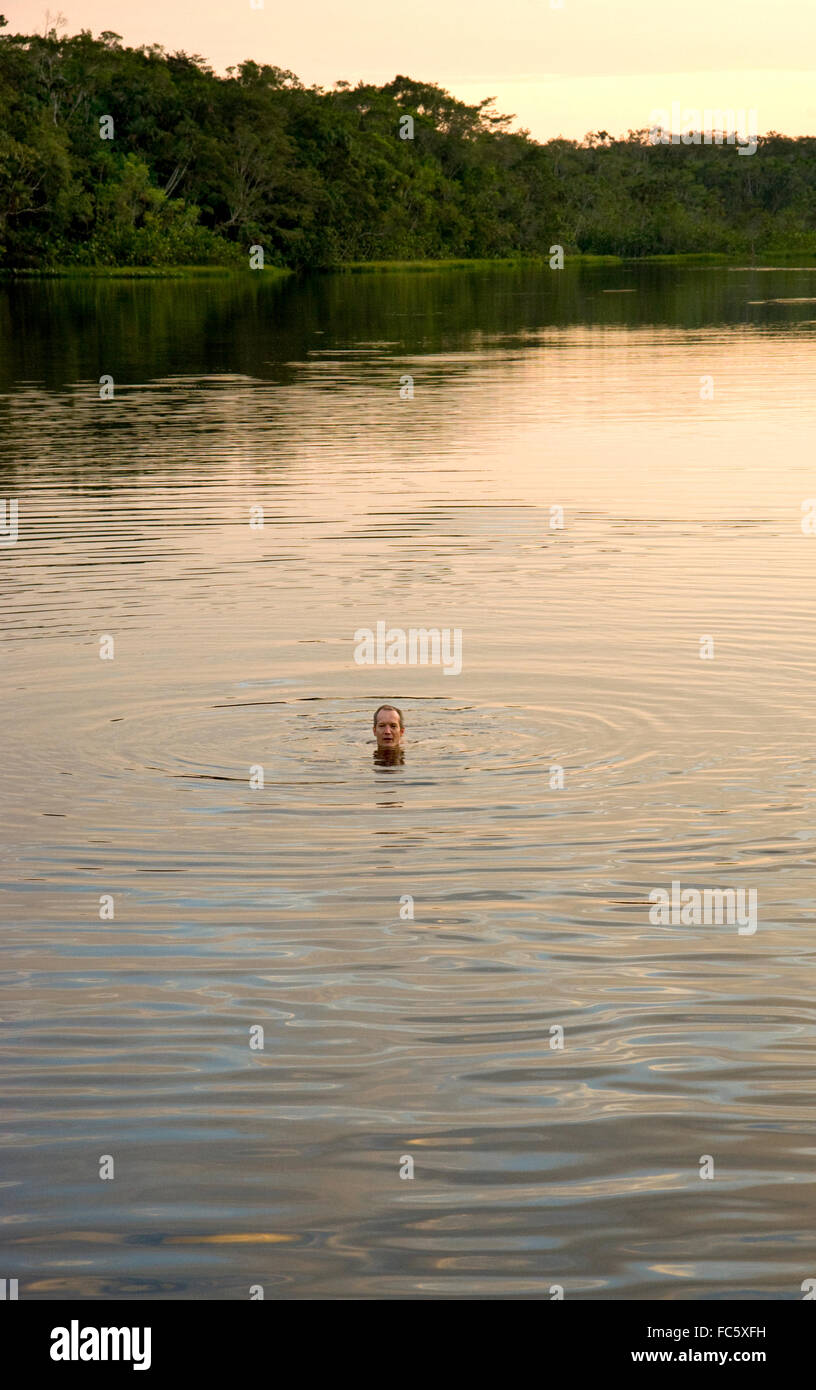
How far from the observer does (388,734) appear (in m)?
13.1

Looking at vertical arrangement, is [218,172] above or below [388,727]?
above

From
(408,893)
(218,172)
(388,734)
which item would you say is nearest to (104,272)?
(218,172)

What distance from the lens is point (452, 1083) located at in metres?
8.05

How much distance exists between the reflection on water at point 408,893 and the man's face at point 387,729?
304 mm

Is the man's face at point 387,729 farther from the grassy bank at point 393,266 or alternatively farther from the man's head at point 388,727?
the grassy bank at point 393,266

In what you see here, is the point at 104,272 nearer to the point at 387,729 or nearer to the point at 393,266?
the point at 393,266

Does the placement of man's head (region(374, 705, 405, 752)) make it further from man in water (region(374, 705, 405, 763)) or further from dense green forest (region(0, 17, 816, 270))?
Result: dense green forest (region(0, 17, 816, 270))

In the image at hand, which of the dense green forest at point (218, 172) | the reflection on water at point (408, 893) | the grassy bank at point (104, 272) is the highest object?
the dense green forest at point (218, 172)

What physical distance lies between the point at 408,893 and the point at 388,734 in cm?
262

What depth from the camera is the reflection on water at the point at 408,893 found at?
6.96 metres

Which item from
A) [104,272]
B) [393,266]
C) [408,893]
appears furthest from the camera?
[393,266]

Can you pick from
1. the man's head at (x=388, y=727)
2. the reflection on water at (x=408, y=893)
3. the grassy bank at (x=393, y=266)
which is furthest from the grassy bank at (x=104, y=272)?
the man's head at (x=388, y=727)
